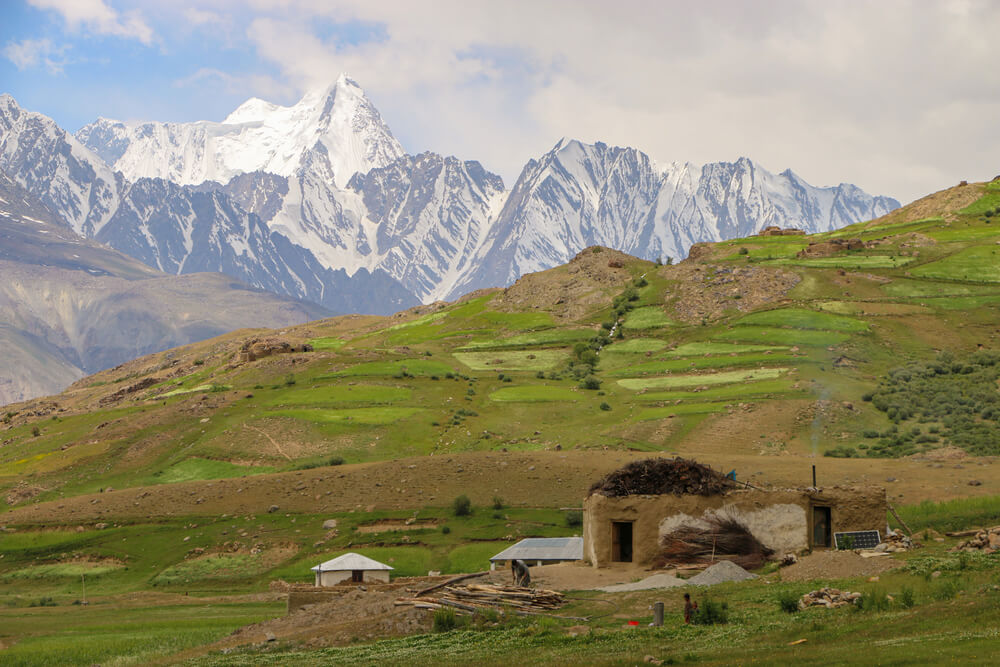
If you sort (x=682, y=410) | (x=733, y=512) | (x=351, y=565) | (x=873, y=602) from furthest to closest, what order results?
1. (x=682, y=410)
2. (x=351, y=565)
3. (x=733, y=512)
4. (x=873, y=602)

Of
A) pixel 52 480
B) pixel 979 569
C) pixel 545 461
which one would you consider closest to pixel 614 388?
pixel 545 461

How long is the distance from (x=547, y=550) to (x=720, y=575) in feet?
39.0

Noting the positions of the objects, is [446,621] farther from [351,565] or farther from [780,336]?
[780,336]

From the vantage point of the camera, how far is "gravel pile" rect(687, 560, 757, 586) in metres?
34.1

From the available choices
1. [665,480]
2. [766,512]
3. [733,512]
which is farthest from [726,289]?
[733,512]

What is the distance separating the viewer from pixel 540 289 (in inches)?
5443

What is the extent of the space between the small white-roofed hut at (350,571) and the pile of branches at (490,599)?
48.3ft

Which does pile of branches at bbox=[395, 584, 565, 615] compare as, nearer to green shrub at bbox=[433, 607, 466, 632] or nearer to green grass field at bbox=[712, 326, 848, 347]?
green shrub at bbox=[433, 607, 466, 632]

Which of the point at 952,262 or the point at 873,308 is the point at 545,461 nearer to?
the point at 873,308

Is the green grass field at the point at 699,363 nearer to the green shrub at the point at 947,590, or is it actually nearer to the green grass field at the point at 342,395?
the green grass field at the point at 342,395

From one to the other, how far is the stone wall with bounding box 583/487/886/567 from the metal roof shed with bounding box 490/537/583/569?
18.1 feet

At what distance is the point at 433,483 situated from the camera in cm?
6494

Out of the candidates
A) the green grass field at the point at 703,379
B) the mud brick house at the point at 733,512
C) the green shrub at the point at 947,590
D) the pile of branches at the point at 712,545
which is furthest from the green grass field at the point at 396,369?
the green shrub at the point at 947,590

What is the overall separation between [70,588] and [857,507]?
40.8 m
